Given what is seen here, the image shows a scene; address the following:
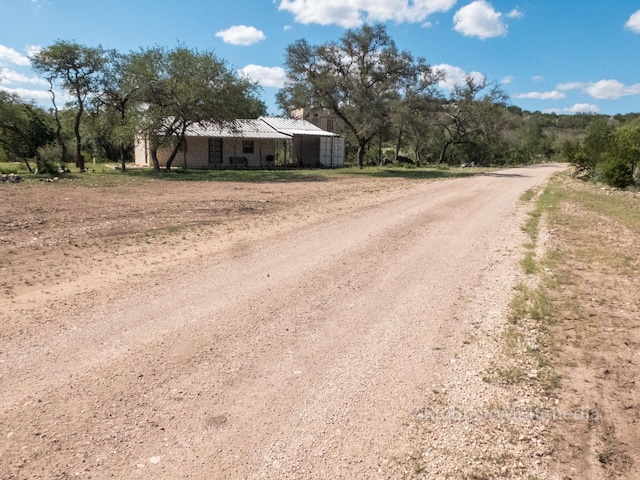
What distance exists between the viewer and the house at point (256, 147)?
108 feet

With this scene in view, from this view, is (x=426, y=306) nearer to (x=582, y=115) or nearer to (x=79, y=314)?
(x=79, y=314)

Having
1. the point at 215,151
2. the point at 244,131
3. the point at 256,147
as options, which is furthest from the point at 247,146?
the point at 215,151

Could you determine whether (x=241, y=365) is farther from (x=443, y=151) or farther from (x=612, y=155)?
(x=443, y=151)

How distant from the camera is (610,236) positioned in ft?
31.9

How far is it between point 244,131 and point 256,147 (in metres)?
1.69

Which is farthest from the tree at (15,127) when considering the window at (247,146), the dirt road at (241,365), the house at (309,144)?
the dirt road at (241,365)

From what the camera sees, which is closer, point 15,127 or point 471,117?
point 15,127

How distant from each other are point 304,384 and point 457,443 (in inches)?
47.6

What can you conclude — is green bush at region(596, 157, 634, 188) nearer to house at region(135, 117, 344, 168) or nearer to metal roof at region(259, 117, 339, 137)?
house at region(135, 117, 344, 168)

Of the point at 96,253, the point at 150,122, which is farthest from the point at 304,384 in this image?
the point at 150,122

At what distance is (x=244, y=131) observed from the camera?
3481cm

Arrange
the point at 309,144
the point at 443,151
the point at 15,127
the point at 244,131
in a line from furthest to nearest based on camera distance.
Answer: the point at 443,151 < the point at 309,144 < the point at 244,131 < the point at 15,127

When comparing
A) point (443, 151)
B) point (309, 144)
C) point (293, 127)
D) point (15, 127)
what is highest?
point (293, 127)

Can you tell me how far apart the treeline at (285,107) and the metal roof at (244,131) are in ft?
4.58
